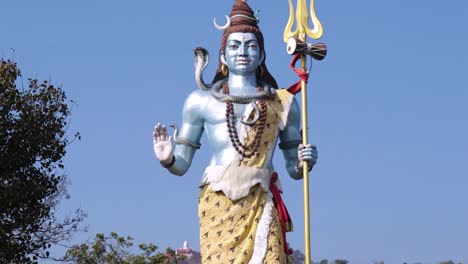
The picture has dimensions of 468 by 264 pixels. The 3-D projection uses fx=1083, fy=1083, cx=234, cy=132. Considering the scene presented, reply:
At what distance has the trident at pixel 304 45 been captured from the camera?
885 centimetres

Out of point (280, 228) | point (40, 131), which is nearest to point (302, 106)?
point (280, 228)

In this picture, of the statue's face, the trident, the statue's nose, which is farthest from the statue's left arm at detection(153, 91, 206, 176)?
the trident

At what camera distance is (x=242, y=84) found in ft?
31.1

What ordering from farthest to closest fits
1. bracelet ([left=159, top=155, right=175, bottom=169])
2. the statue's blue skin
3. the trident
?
the statue's blue skin
bracelet ([left=159, top=155, right=175, bottom=169])
the trident

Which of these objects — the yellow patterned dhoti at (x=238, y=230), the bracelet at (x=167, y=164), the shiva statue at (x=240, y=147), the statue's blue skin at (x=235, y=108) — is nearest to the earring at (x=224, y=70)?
the shiva statue at (x=240, y=147)

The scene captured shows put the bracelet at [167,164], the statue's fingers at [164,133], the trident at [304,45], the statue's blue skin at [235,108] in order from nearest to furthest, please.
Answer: the trident at [304,45] < the statue's fingers at [164,133] < the bracelet at [167,164] < the statue's blue skin at [235,108]

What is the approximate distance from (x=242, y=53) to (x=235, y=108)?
0.51 meters

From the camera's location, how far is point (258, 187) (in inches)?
360

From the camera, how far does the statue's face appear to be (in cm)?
943

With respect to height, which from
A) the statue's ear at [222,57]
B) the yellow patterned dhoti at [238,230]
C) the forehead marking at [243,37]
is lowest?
the yellow patterned dhoti at [238,230]

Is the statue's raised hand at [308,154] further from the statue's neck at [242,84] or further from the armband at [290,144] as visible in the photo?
the statue's neck at [242,84]

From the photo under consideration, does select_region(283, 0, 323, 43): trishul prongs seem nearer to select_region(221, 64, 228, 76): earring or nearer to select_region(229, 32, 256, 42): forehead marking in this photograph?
select_region(229, 32, 256, 42): forehead marking

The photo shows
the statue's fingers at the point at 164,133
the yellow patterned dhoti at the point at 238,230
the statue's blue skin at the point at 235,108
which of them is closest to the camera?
the yellow patterned dhoti at the point at 238,230

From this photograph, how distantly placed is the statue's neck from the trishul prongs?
0.47m
